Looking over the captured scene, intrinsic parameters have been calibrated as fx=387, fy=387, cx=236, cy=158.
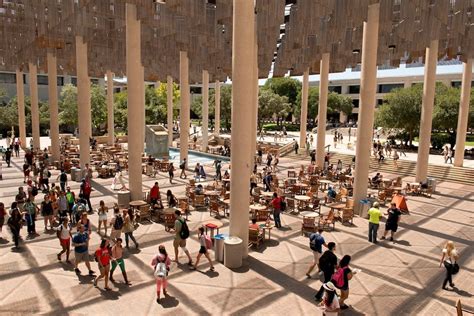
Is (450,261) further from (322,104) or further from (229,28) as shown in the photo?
(322,104)

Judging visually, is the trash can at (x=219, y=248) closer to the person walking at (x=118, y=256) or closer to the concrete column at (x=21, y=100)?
the person walking at (x=118, y=256)

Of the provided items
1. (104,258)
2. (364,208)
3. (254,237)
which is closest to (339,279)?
(254,237)

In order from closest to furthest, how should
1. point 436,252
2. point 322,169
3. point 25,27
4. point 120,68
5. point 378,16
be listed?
point 436,252 < point 378,16 < point 25,27 < point 322,169 < point 120,68

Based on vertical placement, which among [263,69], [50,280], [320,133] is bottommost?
[50,280]

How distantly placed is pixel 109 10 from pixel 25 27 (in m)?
7.88

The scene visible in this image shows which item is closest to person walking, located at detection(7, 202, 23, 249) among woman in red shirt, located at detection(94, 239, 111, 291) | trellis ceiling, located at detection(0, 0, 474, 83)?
woman in red shirt, located at detection(94, 239, 111, 291)

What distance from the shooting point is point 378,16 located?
16.7 metres

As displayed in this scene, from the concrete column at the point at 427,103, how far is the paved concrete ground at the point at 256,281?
8569 millimetres

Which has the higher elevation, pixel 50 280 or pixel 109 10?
pixel 109 10

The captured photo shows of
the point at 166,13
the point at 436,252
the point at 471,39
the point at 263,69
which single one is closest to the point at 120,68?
the point at 263,69

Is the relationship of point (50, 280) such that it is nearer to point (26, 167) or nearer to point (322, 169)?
point (26, 167)

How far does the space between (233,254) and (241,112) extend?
13.6 ft

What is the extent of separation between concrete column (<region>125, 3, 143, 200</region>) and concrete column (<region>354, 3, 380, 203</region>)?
32.6ft

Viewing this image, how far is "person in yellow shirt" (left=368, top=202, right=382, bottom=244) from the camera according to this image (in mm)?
13203
